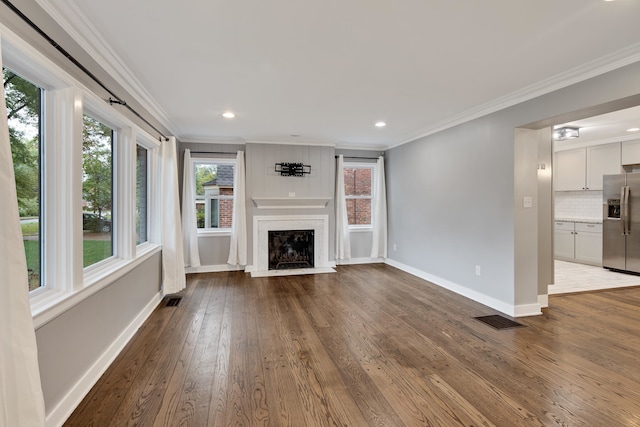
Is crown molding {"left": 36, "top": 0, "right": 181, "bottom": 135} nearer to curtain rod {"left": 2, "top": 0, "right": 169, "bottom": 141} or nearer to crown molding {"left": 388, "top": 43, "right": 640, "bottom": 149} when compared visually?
curtain rod {"left": 2, "top": 0, "right": 169, "bottom": 141}

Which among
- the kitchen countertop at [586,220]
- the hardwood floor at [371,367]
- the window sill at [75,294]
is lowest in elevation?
the hardwood floor at [371,367]

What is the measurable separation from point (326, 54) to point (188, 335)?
9.25 feet

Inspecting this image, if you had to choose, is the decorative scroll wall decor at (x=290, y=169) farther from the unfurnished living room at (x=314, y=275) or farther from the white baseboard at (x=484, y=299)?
the white baseboard at (x=484, y=299)

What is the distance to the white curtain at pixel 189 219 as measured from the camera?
548 centimetres

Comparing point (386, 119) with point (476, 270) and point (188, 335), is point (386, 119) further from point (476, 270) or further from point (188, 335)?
point (188, 335)

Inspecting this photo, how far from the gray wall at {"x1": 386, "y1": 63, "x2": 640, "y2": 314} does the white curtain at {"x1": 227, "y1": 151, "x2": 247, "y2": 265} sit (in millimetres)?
3072

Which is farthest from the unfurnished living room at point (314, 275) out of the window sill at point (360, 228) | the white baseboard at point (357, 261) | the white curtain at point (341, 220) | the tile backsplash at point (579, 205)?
the white baseboard at point (357, 261)

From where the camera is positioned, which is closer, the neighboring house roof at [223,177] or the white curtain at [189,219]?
the white curtain at [189,219]

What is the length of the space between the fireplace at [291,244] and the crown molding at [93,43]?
9.67 ft

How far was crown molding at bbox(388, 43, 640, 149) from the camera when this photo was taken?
7.89ft

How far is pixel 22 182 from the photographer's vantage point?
1729mm

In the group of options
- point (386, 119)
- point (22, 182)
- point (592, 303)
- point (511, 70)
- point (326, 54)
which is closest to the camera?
point (22, 182)

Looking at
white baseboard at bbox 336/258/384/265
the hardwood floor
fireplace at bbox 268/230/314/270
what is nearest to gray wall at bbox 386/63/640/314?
the hardwood floor

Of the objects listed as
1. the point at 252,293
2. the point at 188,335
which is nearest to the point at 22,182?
the point at 188,335
